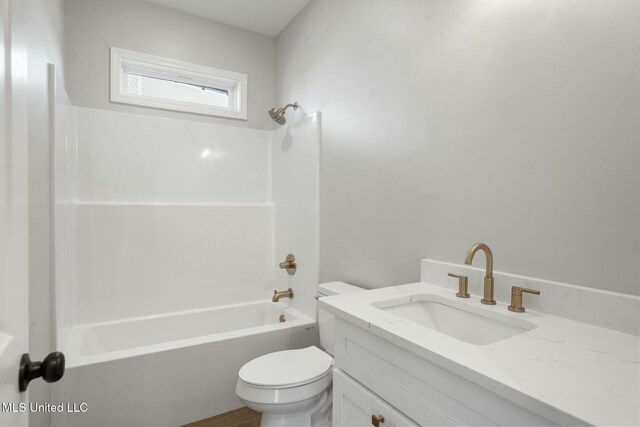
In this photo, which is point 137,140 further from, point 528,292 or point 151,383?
point 528,292

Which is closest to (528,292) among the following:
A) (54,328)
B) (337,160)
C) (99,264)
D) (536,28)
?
(536,28)

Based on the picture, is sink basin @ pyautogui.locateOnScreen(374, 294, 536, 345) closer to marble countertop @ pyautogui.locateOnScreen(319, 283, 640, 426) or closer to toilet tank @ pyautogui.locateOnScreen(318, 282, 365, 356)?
marble countertop @ pyautogui.locateOnScreen(319, 283, 640, 426)

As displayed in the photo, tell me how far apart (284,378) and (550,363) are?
113 cm

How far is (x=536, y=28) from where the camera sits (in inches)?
44.0

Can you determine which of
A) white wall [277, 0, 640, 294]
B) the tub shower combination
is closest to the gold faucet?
the tub shower combination

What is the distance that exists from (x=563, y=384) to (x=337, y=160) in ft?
5.50

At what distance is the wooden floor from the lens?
1933 mm

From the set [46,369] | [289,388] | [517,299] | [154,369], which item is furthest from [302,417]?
[46,369]

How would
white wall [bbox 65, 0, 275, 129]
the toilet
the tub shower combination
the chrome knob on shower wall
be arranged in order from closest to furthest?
the toilet < the tub shower combination < white wall [bbox 65, 0, 275, 129] < the chrome knob on shower wall

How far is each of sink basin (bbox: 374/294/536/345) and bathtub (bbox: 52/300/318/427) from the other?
1138mm

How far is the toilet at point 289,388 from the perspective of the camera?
57.9 inches

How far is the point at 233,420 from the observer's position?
6.47 ft

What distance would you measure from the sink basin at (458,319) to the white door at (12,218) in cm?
94

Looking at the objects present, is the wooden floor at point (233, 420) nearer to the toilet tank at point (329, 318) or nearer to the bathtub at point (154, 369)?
the bathtub at point (154, 369)
